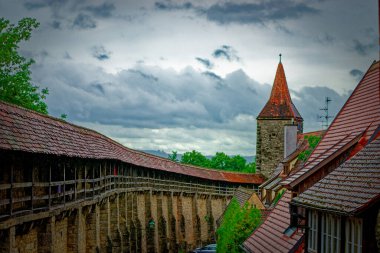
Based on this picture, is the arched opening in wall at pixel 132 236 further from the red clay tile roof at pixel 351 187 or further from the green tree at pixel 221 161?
the green tree at pixel 221 161

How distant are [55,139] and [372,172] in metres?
10.0

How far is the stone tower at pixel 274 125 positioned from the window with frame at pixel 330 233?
4845 cm

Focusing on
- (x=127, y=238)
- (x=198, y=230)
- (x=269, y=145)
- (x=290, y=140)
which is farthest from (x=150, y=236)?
(x=269, y=145)

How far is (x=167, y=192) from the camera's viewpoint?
44250mm

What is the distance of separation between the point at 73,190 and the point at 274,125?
43051 mm

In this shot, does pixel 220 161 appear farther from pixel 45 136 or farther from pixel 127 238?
pixel 45 136

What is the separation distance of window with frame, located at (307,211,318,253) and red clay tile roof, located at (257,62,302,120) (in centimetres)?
4780

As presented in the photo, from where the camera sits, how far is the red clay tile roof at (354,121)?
633 inches

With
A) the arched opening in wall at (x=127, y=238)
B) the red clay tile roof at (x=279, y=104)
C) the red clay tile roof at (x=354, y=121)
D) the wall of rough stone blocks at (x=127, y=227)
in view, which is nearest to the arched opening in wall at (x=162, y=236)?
the wall of rough stone blocks at (x=127, y=227)

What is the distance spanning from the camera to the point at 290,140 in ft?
128

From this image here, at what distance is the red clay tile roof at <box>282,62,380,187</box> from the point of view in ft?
A: 52.7

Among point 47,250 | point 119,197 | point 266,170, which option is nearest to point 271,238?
point 47,250

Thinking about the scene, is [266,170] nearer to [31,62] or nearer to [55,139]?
[31,62]

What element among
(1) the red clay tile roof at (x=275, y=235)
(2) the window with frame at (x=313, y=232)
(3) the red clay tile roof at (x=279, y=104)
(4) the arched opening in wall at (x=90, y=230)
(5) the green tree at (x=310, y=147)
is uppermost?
(3) the red clay tile roof at (x=279, y=104)
